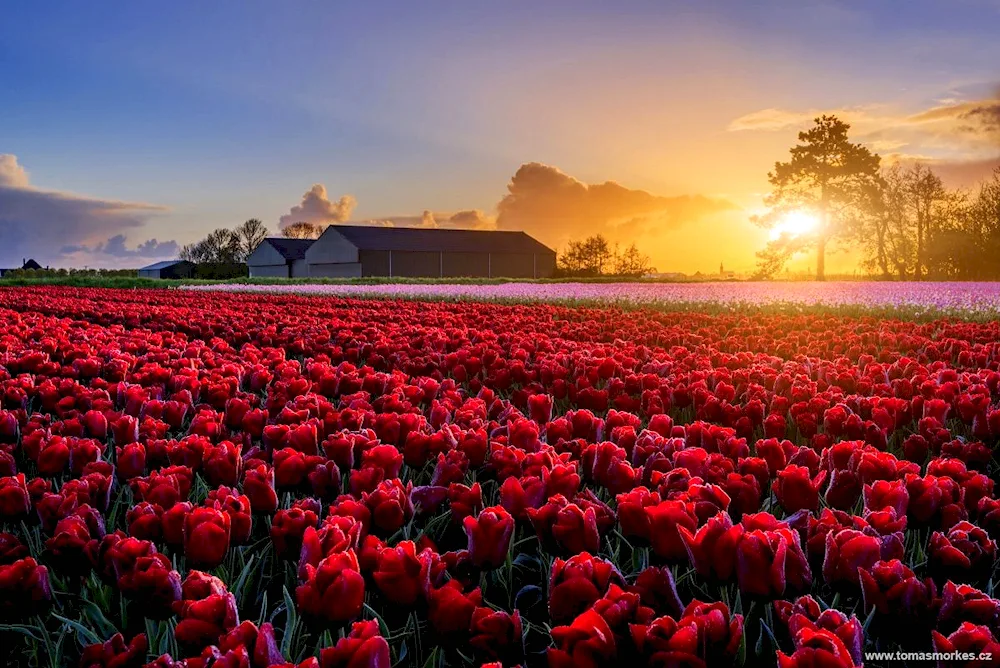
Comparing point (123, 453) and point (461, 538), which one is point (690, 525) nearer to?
point (461, 538)

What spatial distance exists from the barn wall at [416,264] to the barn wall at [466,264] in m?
1.09

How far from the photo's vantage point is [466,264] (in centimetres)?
7300

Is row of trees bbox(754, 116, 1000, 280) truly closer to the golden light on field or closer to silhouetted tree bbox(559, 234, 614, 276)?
the golden light on field

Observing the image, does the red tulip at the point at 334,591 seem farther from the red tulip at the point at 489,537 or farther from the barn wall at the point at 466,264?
the barn wall at the point at 466,264

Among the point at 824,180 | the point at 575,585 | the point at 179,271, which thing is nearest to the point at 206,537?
the point at 575,585

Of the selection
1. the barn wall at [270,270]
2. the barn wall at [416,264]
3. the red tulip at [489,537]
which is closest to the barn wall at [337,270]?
the barn wall at [416,264]

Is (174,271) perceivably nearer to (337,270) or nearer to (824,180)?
(337,270)

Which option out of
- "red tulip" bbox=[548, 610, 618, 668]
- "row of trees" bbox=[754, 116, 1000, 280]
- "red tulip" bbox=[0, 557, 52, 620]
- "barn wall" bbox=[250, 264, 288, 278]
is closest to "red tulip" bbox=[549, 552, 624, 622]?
"red tulip" bbox=[548, 610, 618, 668]

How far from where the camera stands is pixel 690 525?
7.45 ft

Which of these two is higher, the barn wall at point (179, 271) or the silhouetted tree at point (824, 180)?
the silhouetted tree at point (824, 180)

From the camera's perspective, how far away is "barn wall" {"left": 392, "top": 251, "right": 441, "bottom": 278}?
69250 mm

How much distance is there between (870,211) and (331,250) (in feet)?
143

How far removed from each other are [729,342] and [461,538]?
576 cm

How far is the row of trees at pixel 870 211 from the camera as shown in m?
56.3
